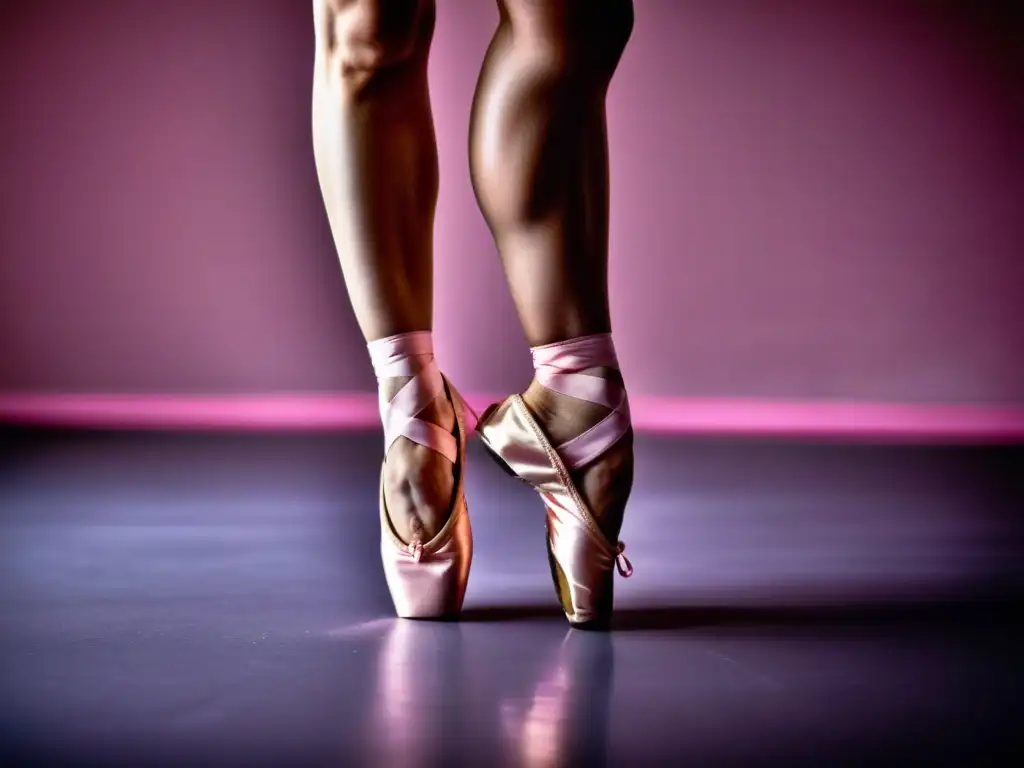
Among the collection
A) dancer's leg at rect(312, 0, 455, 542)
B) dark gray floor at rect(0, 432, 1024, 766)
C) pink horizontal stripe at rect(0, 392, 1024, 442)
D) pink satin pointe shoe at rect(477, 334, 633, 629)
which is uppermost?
dancer's leg at rect(312, 0, 455, 542)

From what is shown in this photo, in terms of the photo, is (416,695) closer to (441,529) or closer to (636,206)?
(441,529)

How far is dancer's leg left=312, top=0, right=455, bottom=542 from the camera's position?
36.6 inches

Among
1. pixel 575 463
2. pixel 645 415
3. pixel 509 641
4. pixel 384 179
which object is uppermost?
pixel 384 179

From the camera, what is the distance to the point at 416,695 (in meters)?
0.71

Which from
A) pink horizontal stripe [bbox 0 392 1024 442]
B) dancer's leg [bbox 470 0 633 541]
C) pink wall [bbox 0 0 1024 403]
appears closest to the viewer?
dancer's leg [bbox 470 0 633 541]

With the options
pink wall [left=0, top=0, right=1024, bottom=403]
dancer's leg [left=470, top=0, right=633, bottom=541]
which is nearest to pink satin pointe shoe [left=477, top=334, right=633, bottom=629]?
dancer's leg [left=470, top=0, right=633, bottom=541]

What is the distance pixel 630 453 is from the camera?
2.94 ft

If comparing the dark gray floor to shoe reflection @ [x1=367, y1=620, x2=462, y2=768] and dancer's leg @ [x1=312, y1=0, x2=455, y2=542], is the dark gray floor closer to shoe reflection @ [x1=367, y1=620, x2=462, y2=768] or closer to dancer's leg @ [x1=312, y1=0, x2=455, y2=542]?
shoe reflection @ [x1=367, y1=620, x2=462, y2=768]

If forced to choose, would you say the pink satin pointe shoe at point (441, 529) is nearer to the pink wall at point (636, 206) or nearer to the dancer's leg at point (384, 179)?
the dancer's leg at point (384, 179)

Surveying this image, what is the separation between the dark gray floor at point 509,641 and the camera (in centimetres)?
63

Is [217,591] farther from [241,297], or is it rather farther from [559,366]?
[241,297]

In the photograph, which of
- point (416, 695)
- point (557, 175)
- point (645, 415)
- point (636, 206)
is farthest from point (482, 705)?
point (636, 206)

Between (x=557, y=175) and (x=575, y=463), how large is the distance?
216 mm

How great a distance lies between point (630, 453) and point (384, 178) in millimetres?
302
